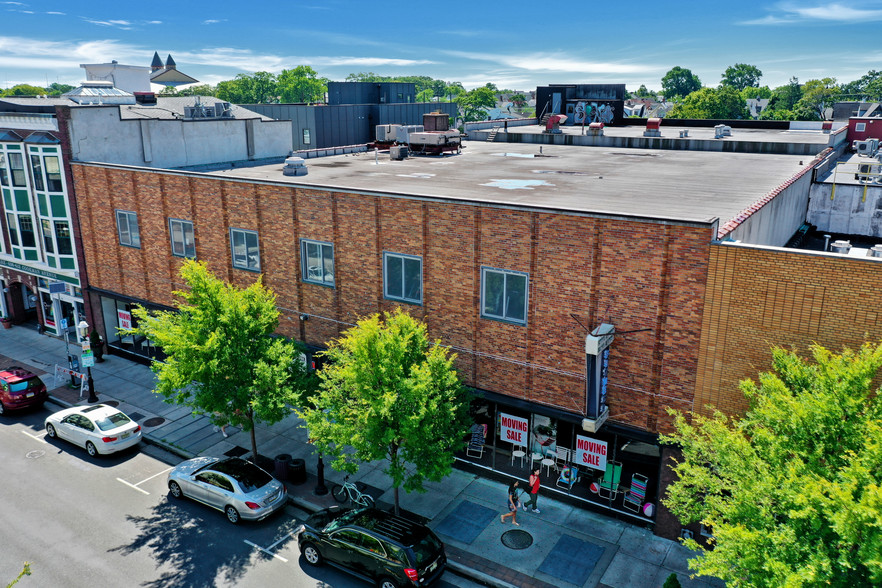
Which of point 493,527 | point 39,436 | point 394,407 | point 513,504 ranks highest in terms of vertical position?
point 394,407

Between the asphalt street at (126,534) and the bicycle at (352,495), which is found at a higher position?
the bicycle at (352,495)

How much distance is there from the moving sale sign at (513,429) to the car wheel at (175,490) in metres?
11.3

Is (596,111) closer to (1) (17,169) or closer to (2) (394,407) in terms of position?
(1) (17,169)

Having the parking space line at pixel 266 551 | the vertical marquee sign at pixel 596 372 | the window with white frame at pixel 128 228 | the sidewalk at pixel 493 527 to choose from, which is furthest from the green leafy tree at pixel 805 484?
the window with white frame at pixel 128 228

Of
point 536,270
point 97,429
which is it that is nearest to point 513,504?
point 536,270

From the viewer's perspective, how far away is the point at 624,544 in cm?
1969

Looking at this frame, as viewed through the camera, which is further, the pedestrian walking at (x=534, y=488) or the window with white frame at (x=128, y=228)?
the window with white frame at (x=128, y=228)

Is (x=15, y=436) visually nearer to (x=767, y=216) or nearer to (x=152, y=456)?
(x=152, y=456)

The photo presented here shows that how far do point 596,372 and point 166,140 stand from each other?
28284 mm

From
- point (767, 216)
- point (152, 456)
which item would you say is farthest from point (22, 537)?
point (767, 216)

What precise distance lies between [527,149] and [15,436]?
111ft

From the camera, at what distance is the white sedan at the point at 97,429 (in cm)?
2508

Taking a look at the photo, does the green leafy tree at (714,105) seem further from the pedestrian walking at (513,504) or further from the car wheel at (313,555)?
the car wheel at (313,555)

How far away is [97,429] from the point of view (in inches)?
992
